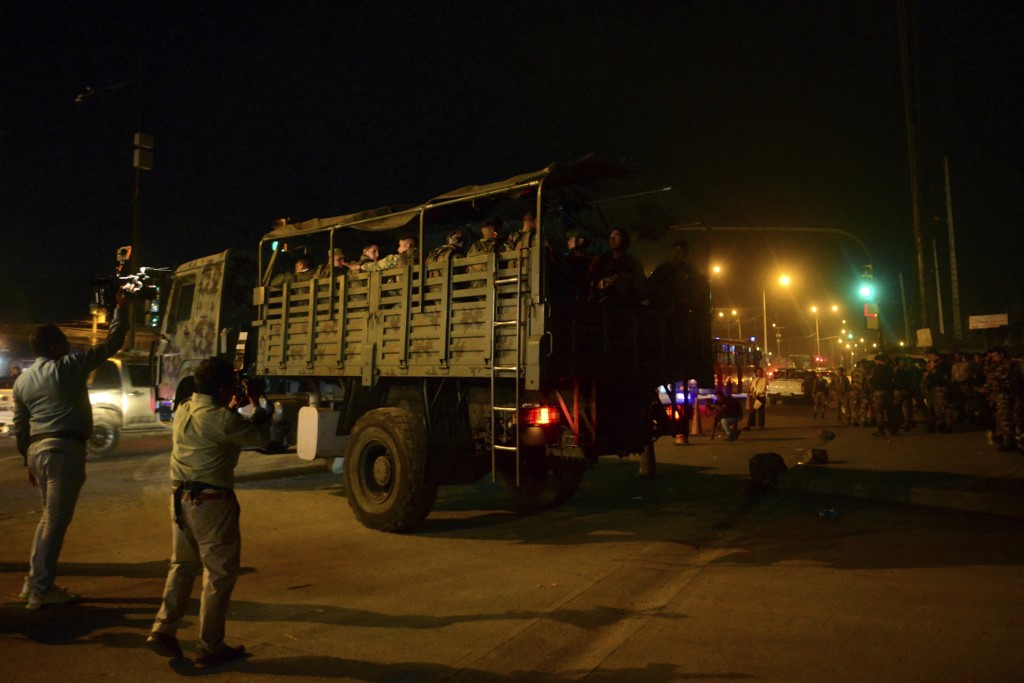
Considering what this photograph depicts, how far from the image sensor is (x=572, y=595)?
488 cm

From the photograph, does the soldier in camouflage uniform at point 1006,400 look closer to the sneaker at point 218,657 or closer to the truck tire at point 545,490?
the truck tire at point 545,490

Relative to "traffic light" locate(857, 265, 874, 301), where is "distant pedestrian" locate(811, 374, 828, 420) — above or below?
below

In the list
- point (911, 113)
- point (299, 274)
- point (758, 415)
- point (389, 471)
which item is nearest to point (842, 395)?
point (758, 415)

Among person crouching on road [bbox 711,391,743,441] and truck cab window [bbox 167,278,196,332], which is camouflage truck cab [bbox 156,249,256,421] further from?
person crouching on road [bbox 711,391,743,441]

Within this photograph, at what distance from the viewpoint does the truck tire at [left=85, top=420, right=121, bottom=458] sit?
12703mm

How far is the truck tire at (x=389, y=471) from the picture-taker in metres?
6.70

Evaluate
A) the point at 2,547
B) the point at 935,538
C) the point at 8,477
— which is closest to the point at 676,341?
the point at 935,538

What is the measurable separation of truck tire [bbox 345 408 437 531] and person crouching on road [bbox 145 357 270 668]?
2.86 m

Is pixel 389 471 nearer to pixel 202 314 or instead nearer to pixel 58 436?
pixel 58 436

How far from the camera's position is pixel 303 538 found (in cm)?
675

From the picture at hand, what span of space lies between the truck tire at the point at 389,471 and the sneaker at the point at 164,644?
3020mm

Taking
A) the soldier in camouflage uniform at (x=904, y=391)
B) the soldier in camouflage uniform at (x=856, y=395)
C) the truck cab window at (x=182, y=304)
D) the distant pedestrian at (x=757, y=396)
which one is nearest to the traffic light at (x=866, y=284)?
the soldier in camouflage uniform at (x=856, y=395)

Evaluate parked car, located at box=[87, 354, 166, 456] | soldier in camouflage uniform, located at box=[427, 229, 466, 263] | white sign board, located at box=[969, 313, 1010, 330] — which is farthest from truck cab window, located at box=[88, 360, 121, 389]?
white sign board, located at box=[969, 313, 1010, 330]

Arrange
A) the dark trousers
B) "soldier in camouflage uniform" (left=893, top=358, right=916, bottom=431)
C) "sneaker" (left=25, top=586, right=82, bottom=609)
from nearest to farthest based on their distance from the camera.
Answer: "sneaker" (left=25, top=586, right=82, bottom=609)
"soldier in camouflage uniform" (left=893, top=358, right=916, bottom=431)
the dark trousers
